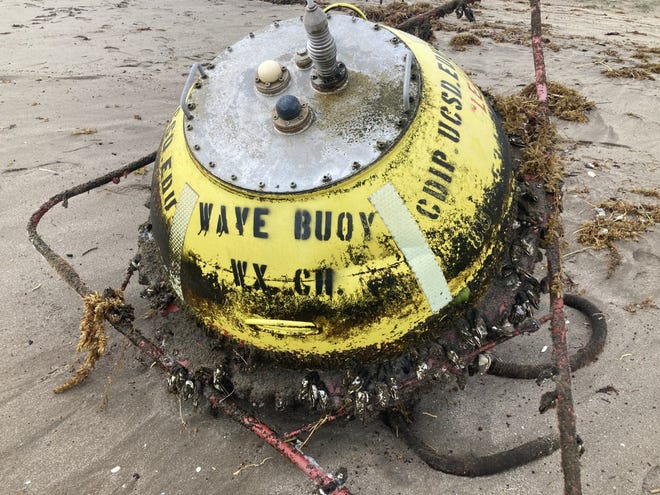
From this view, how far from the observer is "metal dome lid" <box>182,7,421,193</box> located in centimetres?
180

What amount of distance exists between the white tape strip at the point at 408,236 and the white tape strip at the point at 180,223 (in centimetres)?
73

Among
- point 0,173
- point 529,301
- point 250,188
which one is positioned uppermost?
point 250,188

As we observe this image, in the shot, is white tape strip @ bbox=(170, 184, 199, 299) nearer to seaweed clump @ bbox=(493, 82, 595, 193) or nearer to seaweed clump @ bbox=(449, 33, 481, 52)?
seaweed clump @ bbox=(493, 82, 595, 193)

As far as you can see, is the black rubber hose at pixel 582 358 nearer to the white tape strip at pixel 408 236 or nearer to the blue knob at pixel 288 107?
the white tape strip at pixel 408 236

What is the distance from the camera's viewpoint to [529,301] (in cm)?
220

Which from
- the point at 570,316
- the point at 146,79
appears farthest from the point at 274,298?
the point at 146,79

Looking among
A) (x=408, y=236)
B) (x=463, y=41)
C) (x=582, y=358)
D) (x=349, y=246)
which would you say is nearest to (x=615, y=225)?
(x=582, y=358)

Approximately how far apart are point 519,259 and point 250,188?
49.8 inches

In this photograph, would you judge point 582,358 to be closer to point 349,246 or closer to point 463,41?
point 349,246

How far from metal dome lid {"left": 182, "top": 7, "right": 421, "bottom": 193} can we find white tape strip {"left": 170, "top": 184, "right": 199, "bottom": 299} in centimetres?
14

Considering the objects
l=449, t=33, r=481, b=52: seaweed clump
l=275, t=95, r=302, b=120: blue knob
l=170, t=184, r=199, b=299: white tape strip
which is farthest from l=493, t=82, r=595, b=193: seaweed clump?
l=449, t=33, r=481, b=52: seaweed clump

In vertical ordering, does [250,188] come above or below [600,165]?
above

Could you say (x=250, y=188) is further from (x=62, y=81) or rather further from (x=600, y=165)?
(x=62, y=81)

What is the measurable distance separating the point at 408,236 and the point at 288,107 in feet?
2.11
